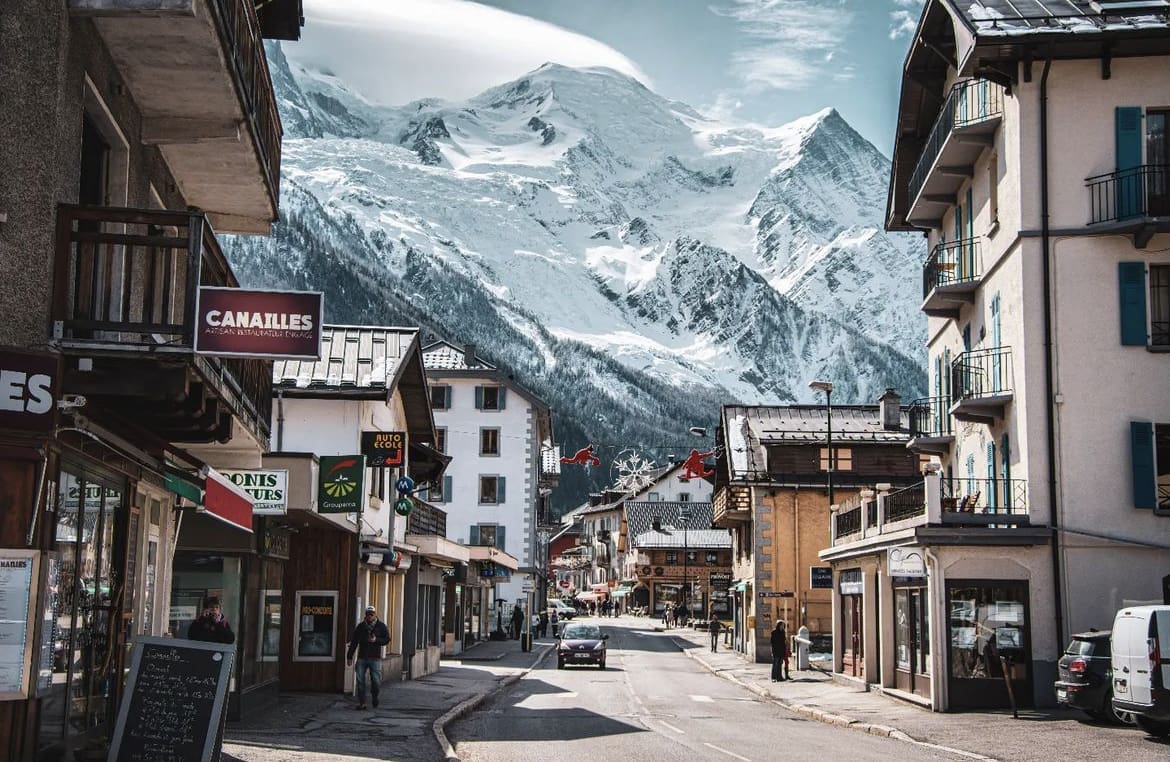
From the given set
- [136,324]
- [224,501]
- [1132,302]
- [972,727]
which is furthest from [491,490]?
[136,324]

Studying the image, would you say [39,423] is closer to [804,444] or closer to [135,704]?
[135,704]

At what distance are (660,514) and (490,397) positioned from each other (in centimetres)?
5613

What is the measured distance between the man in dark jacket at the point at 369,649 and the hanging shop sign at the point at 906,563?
1012cm

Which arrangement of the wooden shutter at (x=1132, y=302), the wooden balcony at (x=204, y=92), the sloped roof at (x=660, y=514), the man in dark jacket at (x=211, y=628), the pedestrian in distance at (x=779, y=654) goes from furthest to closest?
the sloped roof at (x=660, y=514) → the pedestrian in distance at (x=779, y=654) → the wooden shutter at (x=1132, y=302) → the man in dark jacket at (x=211, y=628) → the wooden balcony at (x=204, y=92)

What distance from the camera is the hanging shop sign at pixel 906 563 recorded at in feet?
88.3

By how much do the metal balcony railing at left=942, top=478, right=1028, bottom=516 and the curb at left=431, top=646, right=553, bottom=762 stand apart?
32.0 feet

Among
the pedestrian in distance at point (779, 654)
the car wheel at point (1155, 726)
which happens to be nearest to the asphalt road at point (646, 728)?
the pedestrian in distance at point (779, 654)

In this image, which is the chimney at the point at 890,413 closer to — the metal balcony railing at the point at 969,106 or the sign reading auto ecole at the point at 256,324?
the metal balcony railing at the point at 969,106

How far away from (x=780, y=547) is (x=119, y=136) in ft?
129

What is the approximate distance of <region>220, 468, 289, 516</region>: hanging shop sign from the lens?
19.9m

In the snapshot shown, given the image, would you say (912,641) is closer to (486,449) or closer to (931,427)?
(931,427)

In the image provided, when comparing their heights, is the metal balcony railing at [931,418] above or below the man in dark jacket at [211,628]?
above

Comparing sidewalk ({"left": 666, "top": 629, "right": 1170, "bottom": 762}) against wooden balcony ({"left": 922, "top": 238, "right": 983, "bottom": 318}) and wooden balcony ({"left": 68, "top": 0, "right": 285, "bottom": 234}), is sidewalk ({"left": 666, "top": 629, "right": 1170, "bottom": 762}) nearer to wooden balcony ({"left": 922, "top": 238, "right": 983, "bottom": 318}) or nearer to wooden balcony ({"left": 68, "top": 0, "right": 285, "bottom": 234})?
wooden balcony ({"left": 922, "top": 238, "right": 983, "bottom": 318})

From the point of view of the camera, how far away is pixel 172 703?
40.7 ft
